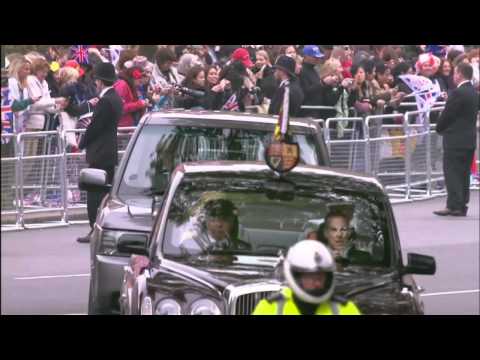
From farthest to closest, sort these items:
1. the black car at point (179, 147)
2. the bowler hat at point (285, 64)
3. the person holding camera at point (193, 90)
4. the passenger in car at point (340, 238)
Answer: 1. the person holding camera at point (193, 90)
2. the bowler hat at point (285, 64)
3. the black car at point (179, 147)
4. the passenger in car at point (340, 238)

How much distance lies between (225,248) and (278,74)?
29.5 feet

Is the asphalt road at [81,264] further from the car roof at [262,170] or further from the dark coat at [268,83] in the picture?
the car roof at [262,170]

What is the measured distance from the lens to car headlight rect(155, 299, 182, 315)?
27.2 ft

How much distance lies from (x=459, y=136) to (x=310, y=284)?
46.6 feet

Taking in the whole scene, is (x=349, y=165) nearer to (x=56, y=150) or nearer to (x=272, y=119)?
(x=56, y=150)

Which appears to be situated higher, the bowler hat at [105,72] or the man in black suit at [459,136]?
the bowler hat at [105,72]

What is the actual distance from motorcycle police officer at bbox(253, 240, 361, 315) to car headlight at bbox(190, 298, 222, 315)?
147 cm

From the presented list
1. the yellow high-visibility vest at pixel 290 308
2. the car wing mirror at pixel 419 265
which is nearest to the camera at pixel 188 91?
the car wing mirror at pixel 419 265

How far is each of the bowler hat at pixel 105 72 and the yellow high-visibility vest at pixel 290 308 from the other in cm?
983

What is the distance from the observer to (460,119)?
2044 cm

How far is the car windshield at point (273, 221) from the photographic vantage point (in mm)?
8961

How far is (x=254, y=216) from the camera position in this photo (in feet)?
30.0

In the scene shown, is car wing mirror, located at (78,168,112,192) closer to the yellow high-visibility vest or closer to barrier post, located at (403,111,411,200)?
the yellow high-visibility vest
